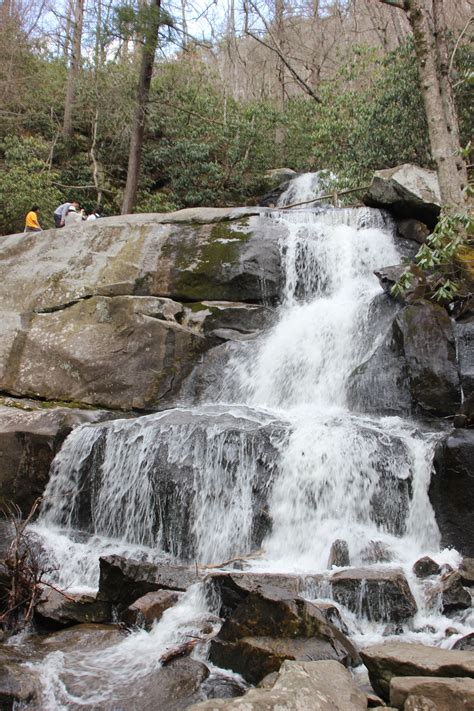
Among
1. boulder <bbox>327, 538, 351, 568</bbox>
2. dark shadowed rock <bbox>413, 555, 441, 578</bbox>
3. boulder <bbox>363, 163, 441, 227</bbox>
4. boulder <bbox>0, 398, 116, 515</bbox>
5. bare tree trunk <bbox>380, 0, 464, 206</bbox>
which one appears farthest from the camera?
boulder <bbox>363, 163, 441, 227</bbox>

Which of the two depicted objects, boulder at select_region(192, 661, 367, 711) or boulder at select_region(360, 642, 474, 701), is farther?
boulder at select_region(360, 642, 474, 701)

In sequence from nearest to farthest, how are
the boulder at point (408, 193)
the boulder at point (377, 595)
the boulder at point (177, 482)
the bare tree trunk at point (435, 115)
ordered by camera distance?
1. the boulder at point (377, 595)
2. the boulder at point (177, 482)
3. the bare tree trunk at point (435, 115)
4. the boulder at point (408, 193)

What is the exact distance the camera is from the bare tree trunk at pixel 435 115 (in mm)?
9883

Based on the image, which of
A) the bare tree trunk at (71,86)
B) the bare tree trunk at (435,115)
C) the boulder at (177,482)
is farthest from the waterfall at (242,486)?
the bare tree trunk at (71,86)

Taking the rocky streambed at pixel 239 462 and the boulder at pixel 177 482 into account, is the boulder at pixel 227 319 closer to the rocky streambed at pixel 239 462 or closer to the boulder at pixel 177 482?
the rocky streambed at pixel 239 462

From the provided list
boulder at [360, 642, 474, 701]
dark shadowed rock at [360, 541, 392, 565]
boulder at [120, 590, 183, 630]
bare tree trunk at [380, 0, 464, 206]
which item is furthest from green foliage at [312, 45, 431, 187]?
boulder at [360, 642, 474, 701]

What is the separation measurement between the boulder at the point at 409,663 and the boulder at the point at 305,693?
0.33 metres

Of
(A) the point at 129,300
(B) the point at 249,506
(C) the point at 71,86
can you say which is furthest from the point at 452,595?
(C) the point at 71,86

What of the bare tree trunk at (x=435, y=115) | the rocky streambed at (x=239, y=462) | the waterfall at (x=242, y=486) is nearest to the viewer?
the rocky streambed at (x=239, y=462)

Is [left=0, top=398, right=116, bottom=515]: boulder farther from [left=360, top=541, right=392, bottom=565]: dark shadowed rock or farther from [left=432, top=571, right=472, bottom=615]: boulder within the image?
[left=432, top=571, right=472, bottom=615]: boulder

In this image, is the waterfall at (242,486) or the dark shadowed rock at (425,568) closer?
the dark shadowed rock at (425,568)

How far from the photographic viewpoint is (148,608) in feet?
16.5

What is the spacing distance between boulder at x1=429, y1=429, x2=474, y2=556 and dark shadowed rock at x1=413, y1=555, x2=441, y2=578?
0.67m

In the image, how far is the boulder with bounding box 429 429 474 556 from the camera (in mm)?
6141
